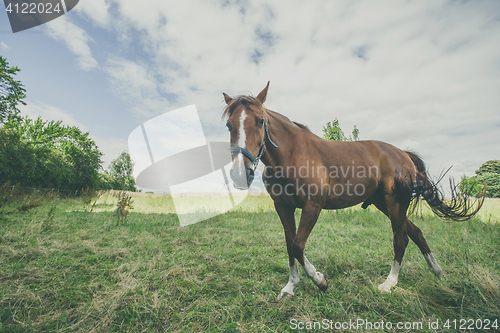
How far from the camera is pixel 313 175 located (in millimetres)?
2584

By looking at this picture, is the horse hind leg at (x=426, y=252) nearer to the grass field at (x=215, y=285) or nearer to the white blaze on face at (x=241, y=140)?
the grass field at (x=215, y=285)

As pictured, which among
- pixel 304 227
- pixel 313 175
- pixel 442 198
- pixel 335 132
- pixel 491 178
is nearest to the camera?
pixel 304 227

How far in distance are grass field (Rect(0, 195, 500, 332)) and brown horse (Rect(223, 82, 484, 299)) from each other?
1.23ft

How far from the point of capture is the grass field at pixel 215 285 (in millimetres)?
2021

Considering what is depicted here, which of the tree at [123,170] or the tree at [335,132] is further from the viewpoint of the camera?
the tree at [123,170]

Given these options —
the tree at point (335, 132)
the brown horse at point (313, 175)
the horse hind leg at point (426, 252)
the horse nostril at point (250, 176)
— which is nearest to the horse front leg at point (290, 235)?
the brown horse at point (313, 175)

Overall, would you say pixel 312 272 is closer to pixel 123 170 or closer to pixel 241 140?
pixel 241 140

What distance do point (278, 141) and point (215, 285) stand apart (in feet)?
7.13

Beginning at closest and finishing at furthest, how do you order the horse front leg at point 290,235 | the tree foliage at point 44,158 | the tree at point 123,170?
the horse front leg at point 290,235 → the tree foliage at point 44,158 → the tree at point 123,170

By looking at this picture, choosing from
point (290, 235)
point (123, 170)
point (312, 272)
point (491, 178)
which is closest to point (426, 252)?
point (312, 272)

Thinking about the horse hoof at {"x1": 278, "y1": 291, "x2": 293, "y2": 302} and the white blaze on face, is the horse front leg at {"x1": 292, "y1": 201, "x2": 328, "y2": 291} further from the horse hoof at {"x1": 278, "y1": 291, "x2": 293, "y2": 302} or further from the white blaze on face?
the white blaze on face

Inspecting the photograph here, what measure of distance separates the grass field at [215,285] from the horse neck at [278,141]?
1.72 m

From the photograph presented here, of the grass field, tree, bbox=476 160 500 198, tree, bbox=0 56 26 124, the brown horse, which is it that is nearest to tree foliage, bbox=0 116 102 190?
tree, bbox=0 56 26 124

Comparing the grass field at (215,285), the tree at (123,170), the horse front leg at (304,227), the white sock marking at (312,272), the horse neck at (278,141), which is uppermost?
the tree at (123,170)
